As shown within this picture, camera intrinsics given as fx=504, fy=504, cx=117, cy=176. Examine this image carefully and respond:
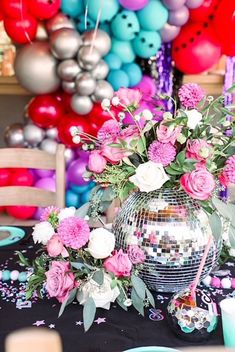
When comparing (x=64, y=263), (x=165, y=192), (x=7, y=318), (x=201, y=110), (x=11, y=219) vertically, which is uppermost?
(x=201, y=110)

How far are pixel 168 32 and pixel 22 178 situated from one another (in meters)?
1.11

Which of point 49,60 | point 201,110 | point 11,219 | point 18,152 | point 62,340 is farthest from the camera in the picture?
point 11,219

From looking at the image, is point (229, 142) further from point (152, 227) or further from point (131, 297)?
point (131, 297)

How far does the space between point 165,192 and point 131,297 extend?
0.67 feet

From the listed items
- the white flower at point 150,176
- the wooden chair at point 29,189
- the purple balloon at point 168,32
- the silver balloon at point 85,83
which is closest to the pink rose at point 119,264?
the white flower at point 150,176

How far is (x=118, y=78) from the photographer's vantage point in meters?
2.57

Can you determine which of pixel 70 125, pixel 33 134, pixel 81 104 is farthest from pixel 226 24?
pixel 33 134

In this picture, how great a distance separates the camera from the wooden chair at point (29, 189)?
1626 mm

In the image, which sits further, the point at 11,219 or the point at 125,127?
the point at 11,219

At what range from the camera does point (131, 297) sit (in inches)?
36.2

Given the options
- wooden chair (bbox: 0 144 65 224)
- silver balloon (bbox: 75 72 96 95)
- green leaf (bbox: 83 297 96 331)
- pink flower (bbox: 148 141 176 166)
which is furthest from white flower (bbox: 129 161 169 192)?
silver balloon (bbox: 75 72 96 95)

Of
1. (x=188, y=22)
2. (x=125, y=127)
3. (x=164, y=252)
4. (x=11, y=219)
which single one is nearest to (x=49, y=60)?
(x=188, y=22)

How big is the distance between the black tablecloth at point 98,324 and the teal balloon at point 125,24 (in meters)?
1.79

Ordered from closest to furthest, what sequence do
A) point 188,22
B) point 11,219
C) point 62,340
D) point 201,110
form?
point 62,340
point 201,110
point 188,22
point 11,219
